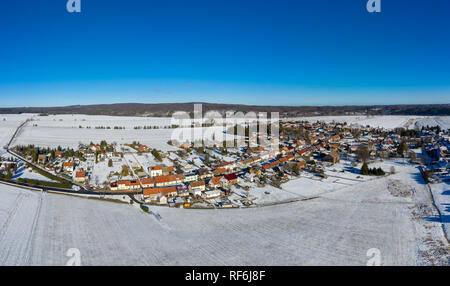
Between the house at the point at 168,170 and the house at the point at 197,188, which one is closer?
the house at the point at 197,188

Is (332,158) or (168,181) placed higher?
(332,158)

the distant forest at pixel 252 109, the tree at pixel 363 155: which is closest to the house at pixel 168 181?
the tree at pixel 363 155

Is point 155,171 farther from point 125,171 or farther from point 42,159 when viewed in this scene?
point 42,159

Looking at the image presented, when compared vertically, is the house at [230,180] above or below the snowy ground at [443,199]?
above

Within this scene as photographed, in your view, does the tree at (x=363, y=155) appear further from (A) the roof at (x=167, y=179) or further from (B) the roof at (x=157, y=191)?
(B) the roof at (x=157, y=191)

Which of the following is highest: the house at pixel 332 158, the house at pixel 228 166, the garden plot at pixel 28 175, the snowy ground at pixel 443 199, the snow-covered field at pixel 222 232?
the house at pixel 332 158

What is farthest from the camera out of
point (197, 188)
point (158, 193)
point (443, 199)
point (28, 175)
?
point (28, 175)

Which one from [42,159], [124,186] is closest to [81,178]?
[124,186]
